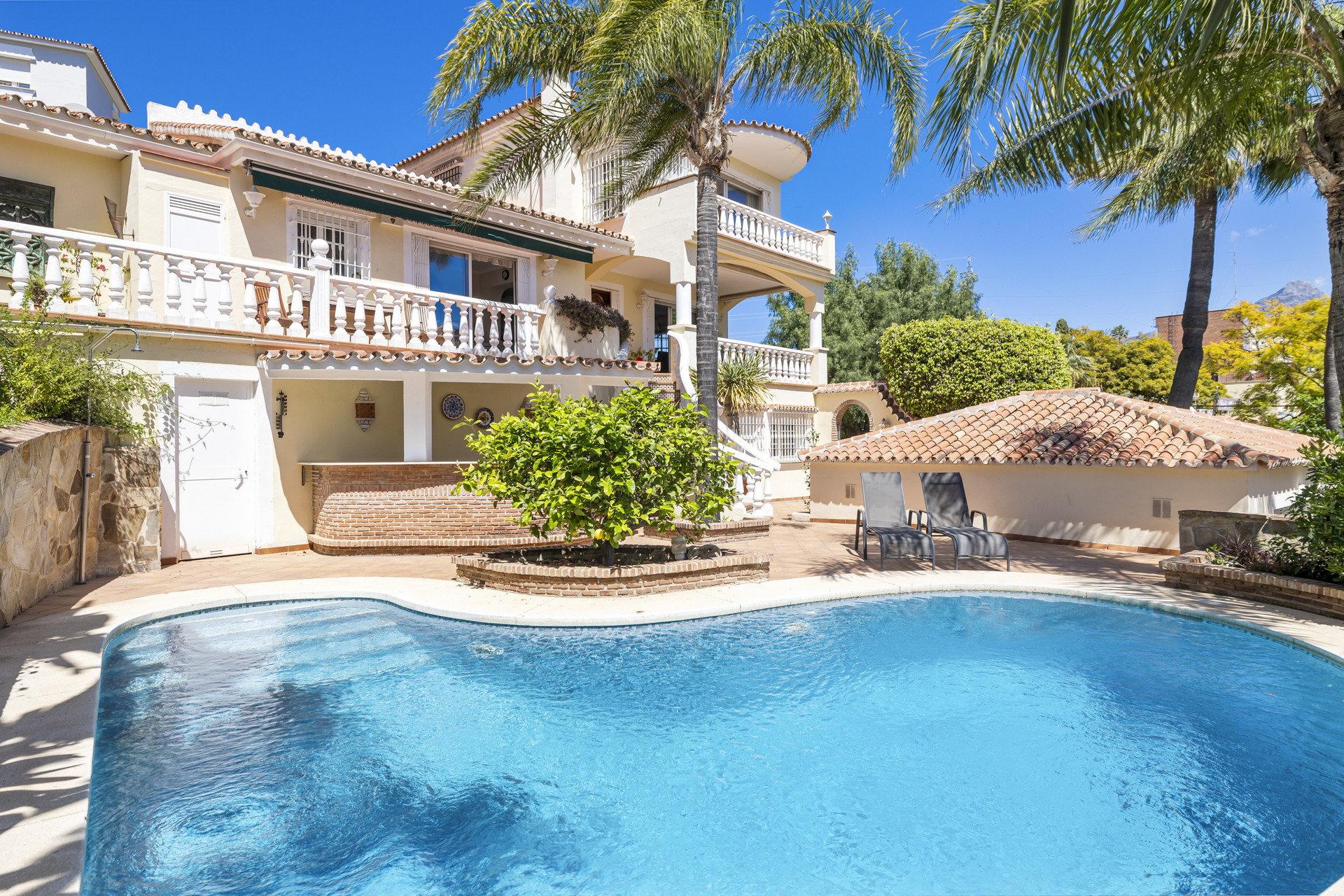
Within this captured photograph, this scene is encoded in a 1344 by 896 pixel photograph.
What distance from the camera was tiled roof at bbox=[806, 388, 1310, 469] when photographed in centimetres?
1194

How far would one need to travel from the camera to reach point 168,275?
422 inches

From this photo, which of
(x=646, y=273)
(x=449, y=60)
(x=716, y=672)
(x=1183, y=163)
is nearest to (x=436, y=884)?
(x=716, y=672)

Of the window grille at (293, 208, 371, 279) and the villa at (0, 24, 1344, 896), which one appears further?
the window grille at (293, 208, 371, 279)

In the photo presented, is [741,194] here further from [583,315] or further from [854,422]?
[854,422]

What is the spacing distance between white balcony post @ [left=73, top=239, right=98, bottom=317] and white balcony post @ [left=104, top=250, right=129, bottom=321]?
0.20 m

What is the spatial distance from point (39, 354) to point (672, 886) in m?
10.2

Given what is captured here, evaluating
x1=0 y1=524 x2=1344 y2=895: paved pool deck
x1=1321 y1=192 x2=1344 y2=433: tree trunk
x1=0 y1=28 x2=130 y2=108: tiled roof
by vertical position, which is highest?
x1=0 y1=28 x2=130 y2=108: tiled roof

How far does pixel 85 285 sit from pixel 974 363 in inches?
868

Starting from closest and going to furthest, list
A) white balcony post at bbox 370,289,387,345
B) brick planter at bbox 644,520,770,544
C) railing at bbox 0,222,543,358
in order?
railing at bbox 0,222,543,358 < white balcony post at bbox 370,289,387,345 < brick planter at bbox 644,520,770,544

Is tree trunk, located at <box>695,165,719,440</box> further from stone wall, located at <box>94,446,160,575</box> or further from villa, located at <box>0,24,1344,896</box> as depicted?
stone wall, located at <box>94,446,160,575</box>

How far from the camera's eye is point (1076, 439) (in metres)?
13.7

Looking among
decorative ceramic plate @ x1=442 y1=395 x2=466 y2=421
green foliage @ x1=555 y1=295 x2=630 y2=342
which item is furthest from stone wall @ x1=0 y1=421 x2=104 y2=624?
green foliage @ x1=555 y1=295 x2=630 y2=342

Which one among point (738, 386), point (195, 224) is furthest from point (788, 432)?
point (195, 224)

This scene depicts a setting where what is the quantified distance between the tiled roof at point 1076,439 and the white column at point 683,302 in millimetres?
4928
